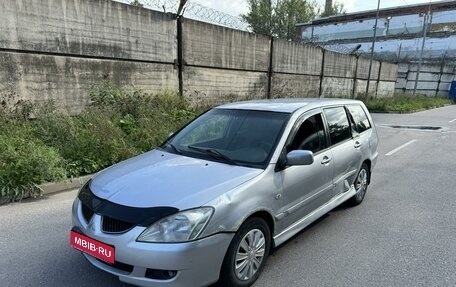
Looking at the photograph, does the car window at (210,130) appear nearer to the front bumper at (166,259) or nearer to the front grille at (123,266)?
the front bumper at (166,259)

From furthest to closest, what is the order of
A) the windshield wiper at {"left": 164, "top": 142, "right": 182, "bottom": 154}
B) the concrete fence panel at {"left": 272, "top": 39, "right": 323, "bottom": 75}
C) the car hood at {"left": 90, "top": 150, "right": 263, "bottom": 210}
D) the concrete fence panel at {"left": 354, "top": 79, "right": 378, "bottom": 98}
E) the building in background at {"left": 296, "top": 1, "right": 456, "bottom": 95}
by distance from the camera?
the building in background at {"left": 296, "top": 1, "right": 456, "bottom": 95} → the concrete fence panel at {"left": 354, "top": 79, "right": 378, "bottom": 98} → the concrete fence panel at {"left": 272, "top": 39, "right": 323, "bottom": 75} → the windshield wiper at {"left": 164, "top": 142, "right": 182, "bottom": 154} → the car hood at {"left": 90, "top": 150, "right": 263, "bottom": 210}

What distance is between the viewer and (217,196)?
8.60 ft

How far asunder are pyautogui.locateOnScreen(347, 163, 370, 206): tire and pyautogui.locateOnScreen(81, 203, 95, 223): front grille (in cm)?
350

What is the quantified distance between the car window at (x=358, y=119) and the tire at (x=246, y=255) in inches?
98.6

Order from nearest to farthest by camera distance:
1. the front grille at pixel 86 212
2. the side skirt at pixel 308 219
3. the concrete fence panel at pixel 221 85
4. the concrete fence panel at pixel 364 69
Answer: the front grille at pixel 86 212 < the side skirt at pixel 308 219 < the concrete fence panel at pixel 221 85 < the concrete fence panel at pixel 364 69

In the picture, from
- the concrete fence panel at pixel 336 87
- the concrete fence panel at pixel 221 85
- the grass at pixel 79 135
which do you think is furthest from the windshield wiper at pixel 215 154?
the concrete fence panel at pixel 336 87

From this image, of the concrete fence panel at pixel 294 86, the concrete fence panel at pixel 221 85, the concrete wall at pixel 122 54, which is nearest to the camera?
the concrete wall at pixel 122 54

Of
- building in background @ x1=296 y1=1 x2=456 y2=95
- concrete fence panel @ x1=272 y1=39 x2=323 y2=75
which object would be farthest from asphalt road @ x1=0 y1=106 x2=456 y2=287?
building in background @ x1=296 y1=1 x2=456 y2=95

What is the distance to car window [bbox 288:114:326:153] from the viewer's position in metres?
3.57

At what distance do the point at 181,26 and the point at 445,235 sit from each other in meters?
8.19

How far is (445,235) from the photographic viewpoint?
399 cm

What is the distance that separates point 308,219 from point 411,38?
134ft

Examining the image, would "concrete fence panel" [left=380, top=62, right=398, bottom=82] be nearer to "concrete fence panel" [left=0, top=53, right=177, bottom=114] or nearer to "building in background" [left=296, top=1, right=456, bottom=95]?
"building in background" [left=296, top=1, right=456, bottom=95]

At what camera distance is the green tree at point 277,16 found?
153 feet
